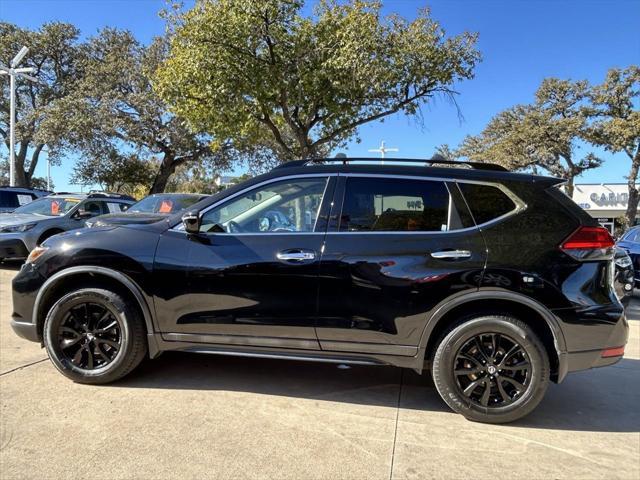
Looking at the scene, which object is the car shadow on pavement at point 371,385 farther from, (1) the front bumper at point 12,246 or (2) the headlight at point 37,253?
(1) the front bumper at point 12,246

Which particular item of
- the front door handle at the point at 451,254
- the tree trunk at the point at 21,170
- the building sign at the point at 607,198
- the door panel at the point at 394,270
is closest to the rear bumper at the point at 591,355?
the door panel at the point at 394,270

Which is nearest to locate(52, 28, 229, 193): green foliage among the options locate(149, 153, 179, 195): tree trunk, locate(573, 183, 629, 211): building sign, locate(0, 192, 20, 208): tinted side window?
locate(149, 153, 179, 195): tree trunk

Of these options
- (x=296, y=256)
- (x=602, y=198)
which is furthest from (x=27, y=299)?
(x=602, y=198)

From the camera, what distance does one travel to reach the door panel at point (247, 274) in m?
3.69

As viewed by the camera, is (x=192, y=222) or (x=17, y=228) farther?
(x=17, y=228)

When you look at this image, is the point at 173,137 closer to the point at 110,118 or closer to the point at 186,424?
the point at 110,118

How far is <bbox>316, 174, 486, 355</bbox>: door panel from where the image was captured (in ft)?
11.6

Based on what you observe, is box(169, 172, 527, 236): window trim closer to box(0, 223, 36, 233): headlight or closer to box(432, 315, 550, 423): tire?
box(432, 315, 550, 423): tire

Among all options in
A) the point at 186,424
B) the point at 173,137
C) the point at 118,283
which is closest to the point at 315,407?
the point at 186,424

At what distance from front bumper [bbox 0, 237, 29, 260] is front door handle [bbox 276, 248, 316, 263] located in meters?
7.78

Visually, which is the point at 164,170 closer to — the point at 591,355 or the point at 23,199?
the point at 23,199

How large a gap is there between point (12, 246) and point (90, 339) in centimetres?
674

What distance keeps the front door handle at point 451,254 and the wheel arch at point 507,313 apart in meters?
0.28

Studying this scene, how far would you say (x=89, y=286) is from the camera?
4.02 m
